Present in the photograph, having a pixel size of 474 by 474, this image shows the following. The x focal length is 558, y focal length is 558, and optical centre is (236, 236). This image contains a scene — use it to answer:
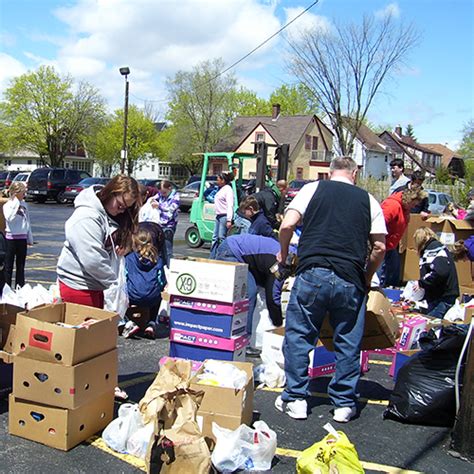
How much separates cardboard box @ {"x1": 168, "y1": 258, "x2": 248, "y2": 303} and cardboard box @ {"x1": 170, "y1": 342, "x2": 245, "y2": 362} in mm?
447

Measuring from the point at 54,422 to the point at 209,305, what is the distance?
5.18ft

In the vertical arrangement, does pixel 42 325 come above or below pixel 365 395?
above

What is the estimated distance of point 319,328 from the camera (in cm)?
425

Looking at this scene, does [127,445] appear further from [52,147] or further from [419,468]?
[52,147]

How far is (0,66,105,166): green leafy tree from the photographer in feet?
164

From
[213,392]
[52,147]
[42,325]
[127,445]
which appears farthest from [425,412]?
[52,147]

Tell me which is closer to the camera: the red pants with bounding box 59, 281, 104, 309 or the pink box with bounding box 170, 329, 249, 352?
the red pants with bounding box 59, 281, 104, 309

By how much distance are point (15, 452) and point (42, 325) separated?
820mm

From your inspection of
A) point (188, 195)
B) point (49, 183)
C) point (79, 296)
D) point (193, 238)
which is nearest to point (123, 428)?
point (79, 296)

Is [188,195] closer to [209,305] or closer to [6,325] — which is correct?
[209,305]

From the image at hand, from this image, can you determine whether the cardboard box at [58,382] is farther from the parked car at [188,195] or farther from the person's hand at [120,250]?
the parked car at [188,195]

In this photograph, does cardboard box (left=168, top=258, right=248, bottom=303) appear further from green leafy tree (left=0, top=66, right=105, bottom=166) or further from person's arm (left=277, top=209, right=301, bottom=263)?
green leafy tree (left=0, top=66, right=105, bottom=166)

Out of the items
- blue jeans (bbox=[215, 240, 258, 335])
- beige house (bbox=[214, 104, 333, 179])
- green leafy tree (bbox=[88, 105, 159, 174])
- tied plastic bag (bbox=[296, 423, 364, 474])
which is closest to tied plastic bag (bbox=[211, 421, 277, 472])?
tied plastic bag (bbox=[296, 423, 364, 474])

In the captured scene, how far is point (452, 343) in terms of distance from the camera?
14.1 ft
